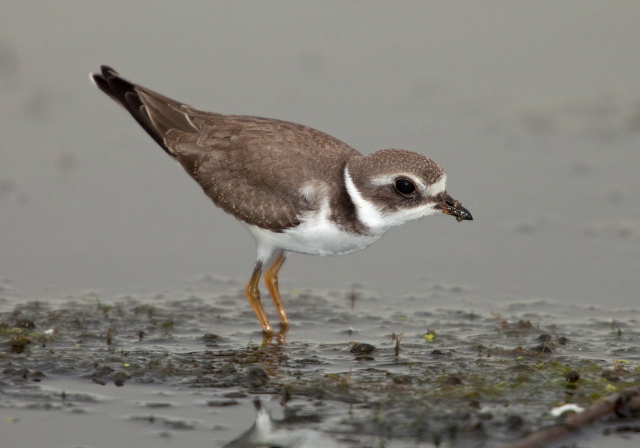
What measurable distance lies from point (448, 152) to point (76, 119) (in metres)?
5.29

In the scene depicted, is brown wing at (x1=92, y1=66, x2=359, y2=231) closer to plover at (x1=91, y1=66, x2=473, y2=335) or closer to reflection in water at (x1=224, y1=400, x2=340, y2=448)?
plover at (x1=91, y1=66, x2=473, y2=335)

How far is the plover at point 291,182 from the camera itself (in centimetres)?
907

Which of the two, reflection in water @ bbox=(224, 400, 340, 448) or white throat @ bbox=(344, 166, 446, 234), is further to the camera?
white throat @ bbox=(344, 166, 446, 234)

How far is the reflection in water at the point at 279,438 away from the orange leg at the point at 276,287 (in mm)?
2863

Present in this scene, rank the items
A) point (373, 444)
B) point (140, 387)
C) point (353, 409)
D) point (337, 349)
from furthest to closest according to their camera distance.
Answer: point (337, 349)
point (140, 387)
point (353, 409)
point (373, 444)

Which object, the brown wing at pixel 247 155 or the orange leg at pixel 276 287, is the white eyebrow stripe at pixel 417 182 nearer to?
the brown wing at pixel 247 155

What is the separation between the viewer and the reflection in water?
6.91 meters

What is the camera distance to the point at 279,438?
7.01 metres

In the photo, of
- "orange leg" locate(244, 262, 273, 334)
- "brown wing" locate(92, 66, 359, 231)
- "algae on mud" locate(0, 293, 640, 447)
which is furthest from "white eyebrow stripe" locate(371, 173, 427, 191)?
"orange leg" locate(244, 262, 273, 334)

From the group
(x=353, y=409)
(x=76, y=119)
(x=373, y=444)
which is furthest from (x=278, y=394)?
(x=76, y=119)

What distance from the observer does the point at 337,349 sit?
9.19 meters

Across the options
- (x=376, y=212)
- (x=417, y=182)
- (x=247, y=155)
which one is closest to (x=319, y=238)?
(x=376, y=212)

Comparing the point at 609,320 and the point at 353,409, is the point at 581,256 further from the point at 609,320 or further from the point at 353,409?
the point at 353,409

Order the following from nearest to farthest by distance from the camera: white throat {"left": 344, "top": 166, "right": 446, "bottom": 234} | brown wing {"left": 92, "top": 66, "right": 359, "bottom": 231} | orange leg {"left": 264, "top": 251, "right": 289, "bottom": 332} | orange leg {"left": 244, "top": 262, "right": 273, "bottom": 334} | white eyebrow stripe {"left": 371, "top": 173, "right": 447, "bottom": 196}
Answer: white eyebrow stripe {"left": 371, "top": 173, "right": 447, "bottom": 196}
white throat {"left": 344, "top": 166, "right": 446, "bottom": 234}
brown wing {"left": 92, "top": 66, "right": 359, "bottom": 231}
orange leg {"left": 244, "top": 262, "right": 273, "bottom": 334}
orange leg {"left": 264, "top": 251, "right": 289, "bottom": 332}
